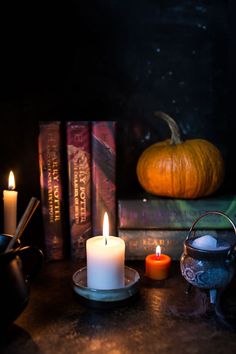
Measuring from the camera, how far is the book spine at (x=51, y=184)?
0.93 m

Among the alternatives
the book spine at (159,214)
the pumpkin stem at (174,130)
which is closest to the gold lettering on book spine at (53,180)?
the book spine at (159,214)

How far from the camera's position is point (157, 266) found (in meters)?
0.85

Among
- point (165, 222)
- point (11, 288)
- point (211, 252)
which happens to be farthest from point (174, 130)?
point (11, 288)

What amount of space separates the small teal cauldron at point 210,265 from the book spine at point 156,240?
17 cm

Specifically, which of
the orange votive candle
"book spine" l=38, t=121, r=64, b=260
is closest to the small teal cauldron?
the orange votive candle

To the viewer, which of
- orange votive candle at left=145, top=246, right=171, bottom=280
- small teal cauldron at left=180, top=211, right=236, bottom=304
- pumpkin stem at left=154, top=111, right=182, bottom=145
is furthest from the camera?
pumpkin stem at left=154, top=111, right=182, bottom=145

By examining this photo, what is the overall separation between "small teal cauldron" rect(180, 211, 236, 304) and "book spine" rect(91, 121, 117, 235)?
256mm

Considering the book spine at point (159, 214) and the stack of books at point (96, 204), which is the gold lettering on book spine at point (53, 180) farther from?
the book spine at point (159, 214)

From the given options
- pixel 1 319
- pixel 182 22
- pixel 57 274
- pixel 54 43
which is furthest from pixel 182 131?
pixel 1 319

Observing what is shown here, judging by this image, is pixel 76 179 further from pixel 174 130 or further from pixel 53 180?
pixel 174 130

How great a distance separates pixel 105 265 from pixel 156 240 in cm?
19

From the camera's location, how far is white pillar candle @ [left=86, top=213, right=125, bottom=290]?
2.50 feet

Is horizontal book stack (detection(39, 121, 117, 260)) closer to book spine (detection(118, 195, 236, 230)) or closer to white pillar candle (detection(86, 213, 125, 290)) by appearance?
book spine (detection(118, 195, 236, 230))

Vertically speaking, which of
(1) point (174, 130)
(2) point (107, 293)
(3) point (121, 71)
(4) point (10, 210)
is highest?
(3) point (121, 71)
